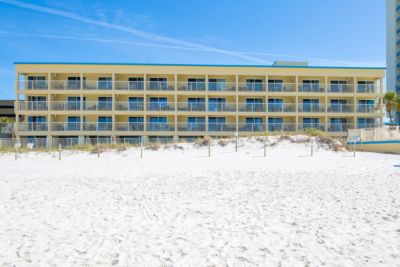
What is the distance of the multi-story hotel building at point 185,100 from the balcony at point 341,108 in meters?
0.11

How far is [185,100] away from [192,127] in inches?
147

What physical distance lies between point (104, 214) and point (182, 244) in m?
2.50

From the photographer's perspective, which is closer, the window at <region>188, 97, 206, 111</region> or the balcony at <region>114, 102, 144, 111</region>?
the balcony at <region>114, 102, 144, 111</region>

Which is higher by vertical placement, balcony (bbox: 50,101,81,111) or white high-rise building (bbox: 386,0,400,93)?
white high-rise building (bbox: 386,0,400,93)

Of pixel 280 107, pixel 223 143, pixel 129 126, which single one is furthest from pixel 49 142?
pixel 280 107

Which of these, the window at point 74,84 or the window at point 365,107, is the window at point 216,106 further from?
the window at point 365,107

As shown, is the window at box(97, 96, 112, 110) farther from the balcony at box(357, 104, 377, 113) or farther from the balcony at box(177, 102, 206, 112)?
the balcony at box(357, 104, 377, 113)

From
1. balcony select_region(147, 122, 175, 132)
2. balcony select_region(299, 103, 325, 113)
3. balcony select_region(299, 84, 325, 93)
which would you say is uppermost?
balcony select_region(299, 84, 325, 93)

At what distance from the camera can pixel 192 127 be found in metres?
33.8

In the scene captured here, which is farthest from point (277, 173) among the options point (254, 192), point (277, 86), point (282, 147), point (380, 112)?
point (380, 112)

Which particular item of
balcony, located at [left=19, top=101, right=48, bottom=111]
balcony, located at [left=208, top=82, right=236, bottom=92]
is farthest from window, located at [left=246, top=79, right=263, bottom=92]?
balcony, located at [left=19, top=101, right=48, bottom=111]

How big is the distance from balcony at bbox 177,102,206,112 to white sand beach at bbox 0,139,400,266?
2404 centimetres

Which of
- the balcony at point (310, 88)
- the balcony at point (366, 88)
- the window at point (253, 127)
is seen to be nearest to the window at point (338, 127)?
the balcony at point (310, 88)

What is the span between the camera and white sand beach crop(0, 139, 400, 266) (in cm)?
446
